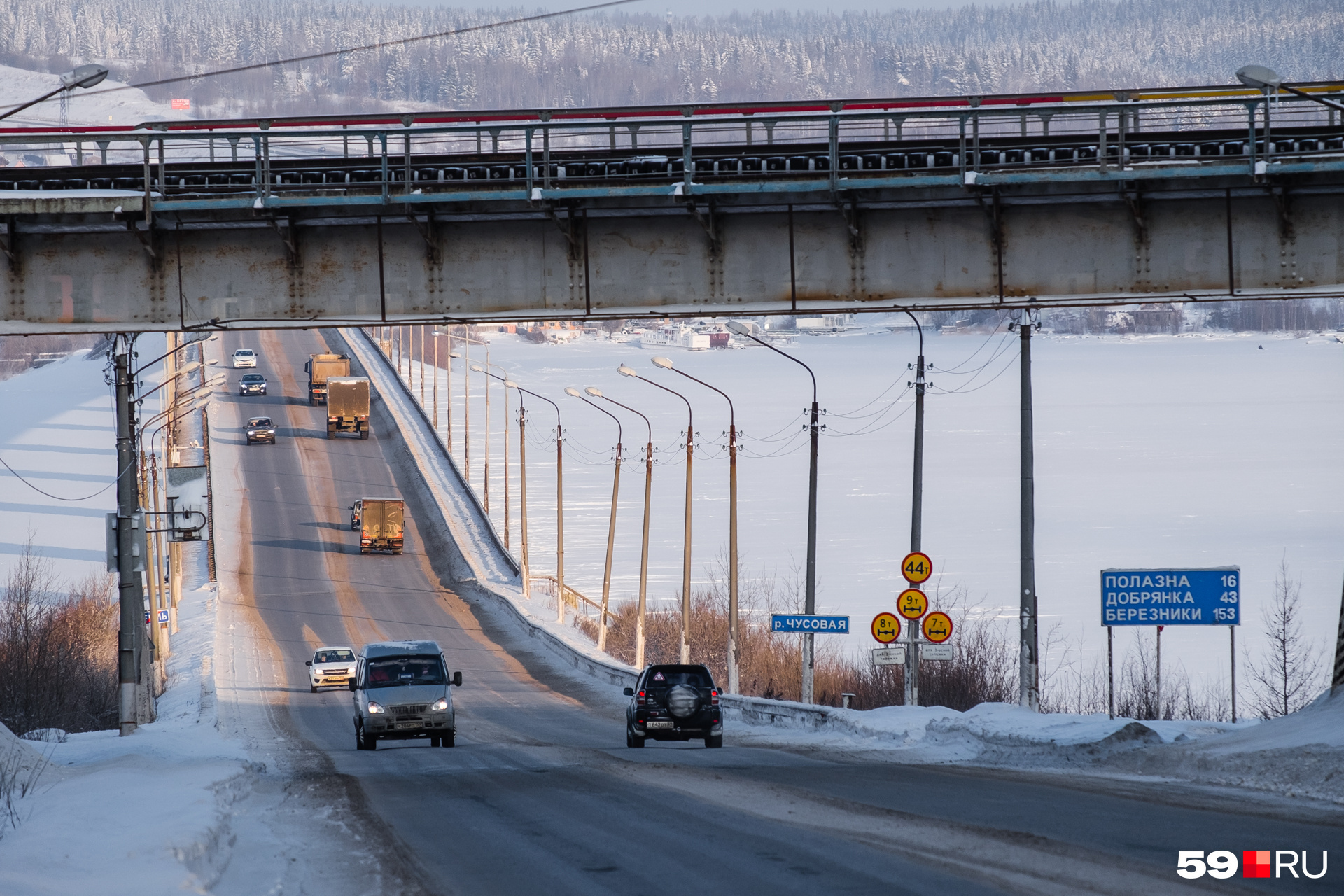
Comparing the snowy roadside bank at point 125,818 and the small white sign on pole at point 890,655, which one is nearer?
the snowy roadside bank at point 125,818

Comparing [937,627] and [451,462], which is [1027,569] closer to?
[937,627]

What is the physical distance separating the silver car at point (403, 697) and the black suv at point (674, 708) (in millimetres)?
3580

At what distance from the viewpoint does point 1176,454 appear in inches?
4633

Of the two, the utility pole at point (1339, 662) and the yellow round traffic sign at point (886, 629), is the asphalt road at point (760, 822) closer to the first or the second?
the yellow round traffic sign at point (886, 629)

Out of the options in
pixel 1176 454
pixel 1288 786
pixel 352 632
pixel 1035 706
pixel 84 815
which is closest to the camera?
pixel 84 815

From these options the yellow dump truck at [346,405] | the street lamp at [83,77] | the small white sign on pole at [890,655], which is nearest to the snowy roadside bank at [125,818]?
the street lamp at [83,77]

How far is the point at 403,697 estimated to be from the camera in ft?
96.2

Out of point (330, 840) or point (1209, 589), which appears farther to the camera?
point (1209, 589)

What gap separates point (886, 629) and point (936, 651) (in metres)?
2.12

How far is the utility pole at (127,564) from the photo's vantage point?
28.7 m

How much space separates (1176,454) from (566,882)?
113 metres

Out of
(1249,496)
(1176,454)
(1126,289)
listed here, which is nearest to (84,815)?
(1126,289)

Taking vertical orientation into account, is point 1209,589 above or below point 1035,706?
above

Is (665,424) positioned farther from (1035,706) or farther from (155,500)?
(1035,706)
